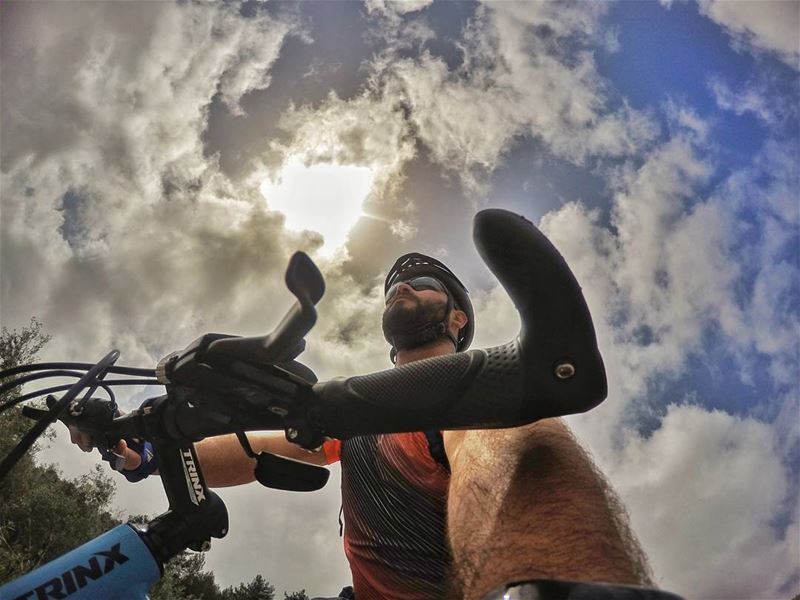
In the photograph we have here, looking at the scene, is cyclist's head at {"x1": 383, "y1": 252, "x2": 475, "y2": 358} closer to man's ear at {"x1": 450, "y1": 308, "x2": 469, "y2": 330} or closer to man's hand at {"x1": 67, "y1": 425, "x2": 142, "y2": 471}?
man's ear at {"x1": 450, "y1": 308, "x2": 469, "y2": 330}

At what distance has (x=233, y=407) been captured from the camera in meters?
1.49

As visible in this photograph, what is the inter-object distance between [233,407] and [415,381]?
587mm

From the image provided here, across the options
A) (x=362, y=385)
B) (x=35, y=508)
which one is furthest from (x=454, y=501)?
(x=35, y=508)

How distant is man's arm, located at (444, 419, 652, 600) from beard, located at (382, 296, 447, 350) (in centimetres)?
214

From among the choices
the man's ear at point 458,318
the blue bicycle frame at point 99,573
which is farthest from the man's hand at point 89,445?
the man's ear at point 458,318

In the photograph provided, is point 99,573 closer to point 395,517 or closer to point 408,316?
point 395,517

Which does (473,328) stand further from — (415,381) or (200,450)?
(415,381)

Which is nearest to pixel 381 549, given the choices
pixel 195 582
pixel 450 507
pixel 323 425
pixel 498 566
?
pixel 450 507

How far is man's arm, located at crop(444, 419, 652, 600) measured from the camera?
4.52ft

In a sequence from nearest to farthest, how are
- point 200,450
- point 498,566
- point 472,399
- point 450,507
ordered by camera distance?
point 472,399 < point 498,566 < point 450,507 < point 200,450

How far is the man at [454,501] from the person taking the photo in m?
1.43

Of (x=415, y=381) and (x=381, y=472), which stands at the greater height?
(x=381, y=472)

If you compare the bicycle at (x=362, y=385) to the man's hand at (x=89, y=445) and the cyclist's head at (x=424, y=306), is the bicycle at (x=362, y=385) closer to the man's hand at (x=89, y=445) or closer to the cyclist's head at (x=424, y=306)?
the man's hand at (x=89, y=445)

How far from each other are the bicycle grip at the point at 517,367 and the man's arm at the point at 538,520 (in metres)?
0.42
